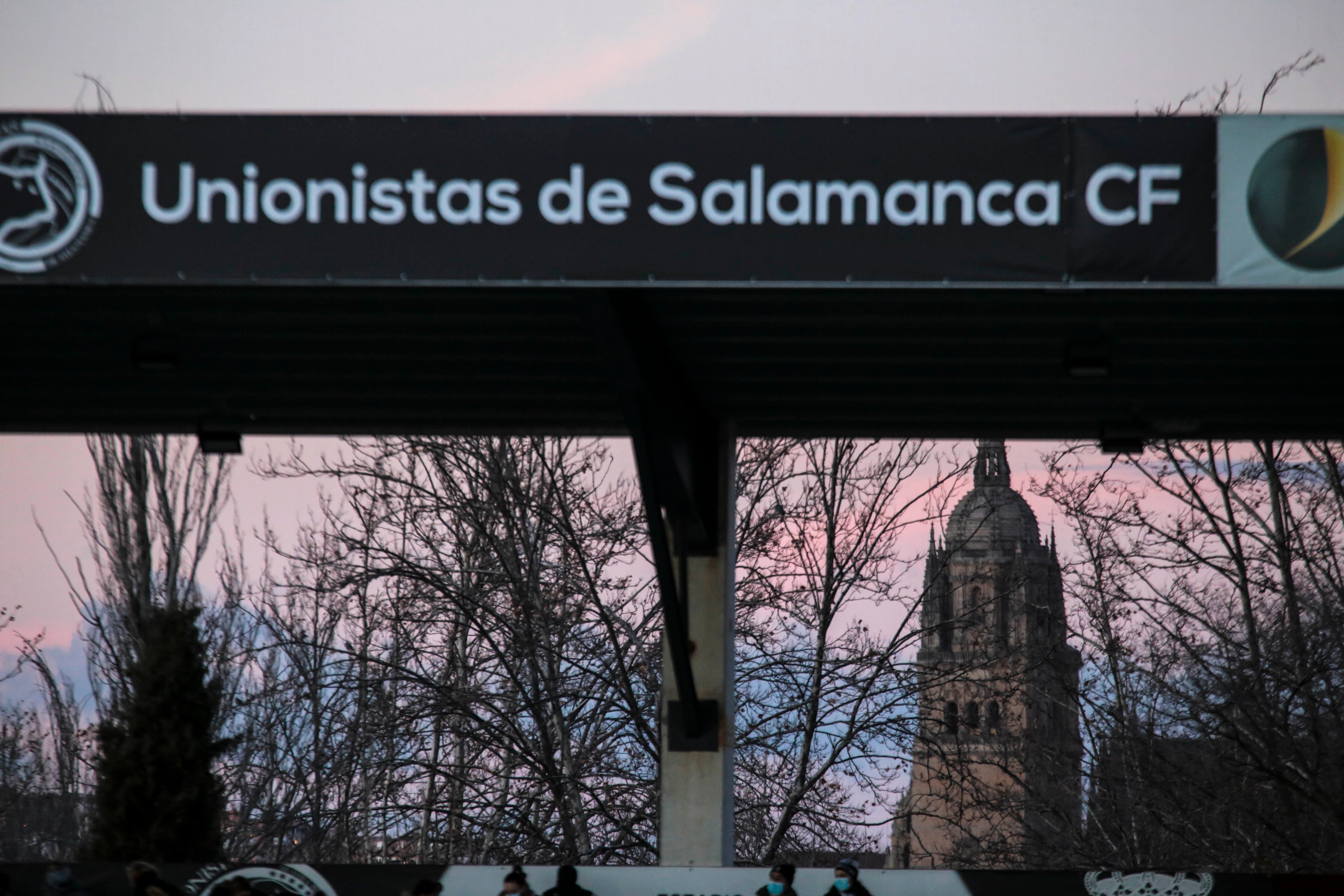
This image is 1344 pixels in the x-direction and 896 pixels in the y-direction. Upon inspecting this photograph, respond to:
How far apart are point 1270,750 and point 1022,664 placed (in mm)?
11893

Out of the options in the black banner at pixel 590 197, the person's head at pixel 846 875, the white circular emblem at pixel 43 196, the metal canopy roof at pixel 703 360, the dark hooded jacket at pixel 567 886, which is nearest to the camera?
the black banner at pixel 590 197

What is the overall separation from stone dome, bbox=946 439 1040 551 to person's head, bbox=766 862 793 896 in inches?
469

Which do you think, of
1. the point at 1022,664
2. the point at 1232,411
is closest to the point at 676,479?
the point at 1232,411

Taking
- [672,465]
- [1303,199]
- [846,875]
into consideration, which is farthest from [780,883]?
[1303,199]

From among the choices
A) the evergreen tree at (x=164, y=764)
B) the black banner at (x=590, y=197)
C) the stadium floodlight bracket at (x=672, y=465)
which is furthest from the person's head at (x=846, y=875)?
the evergreen tree at (x=164, y=764)

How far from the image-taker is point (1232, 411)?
13281 millimetres

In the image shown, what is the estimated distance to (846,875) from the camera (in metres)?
11.5

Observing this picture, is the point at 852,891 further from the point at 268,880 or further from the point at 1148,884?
the point at 268,880

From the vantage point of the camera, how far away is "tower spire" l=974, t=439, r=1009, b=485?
2630cm

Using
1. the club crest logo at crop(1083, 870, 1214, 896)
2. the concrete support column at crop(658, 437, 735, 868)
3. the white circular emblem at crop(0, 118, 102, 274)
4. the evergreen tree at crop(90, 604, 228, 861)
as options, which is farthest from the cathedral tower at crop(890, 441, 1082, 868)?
the white circular emblem at crop(0, 118, 102, 274)

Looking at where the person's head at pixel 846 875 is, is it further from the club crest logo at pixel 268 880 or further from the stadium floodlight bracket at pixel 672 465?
the club crest logo at pixel 268 880

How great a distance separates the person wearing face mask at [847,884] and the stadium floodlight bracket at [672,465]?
2.13 metres

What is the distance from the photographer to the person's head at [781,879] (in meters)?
11.5

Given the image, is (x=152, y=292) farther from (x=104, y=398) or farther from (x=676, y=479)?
(x=676, y=479)
